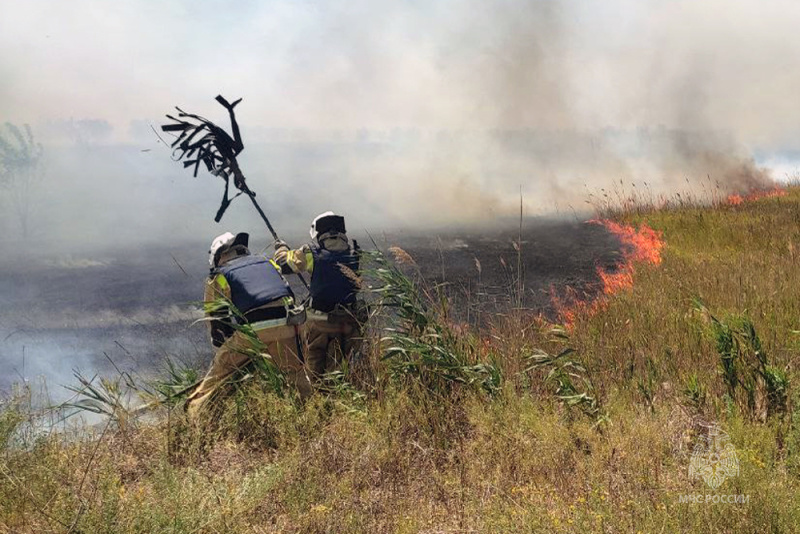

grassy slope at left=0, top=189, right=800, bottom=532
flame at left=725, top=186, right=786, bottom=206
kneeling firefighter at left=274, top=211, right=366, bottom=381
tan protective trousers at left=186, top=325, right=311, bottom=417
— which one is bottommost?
grassy slope at left=0, top=189, right=800, bottom=532

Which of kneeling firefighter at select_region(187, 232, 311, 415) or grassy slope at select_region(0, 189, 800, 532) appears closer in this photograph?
grassy slope at select_region(0, 189, 800, 532)

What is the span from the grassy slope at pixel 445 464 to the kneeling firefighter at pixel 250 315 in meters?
0.49

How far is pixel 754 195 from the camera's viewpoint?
20.4m

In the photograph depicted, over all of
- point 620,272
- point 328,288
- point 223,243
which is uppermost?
point 223,243

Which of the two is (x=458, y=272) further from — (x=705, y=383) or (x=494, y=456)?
(x=494, y=456)

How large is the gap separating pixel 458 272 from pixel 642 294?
13.3 feet

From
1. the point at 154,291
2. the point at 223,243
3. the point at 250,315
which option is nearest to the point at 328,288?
the point at 250,315

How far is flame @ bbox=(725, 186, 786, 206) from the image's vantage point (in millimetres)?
18078

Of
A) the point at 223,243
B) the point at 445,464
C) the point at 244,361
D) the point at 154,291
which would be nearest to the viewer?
the point at 445,464

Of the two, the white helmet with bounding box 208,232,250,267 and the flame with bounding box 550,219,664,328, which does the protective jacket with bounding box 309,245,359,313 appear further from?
the flame with bounding box 550,219,664,328

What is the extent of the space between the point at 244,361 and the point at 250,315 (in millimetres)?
380

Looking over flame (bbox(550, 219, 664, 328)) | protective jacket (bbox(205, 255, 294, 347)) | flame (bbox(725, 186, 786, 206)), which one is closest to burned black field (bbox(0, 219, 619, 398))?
flame (bbox(550, 219, 664, 328))

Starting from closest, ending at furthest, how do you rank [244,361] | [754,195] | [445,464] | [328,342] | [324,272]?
[445,464], [244,361], [324,272], [328,342], [754,195]

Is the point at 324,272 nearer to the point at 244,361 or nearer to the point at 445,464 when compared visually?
the point at 244,361
